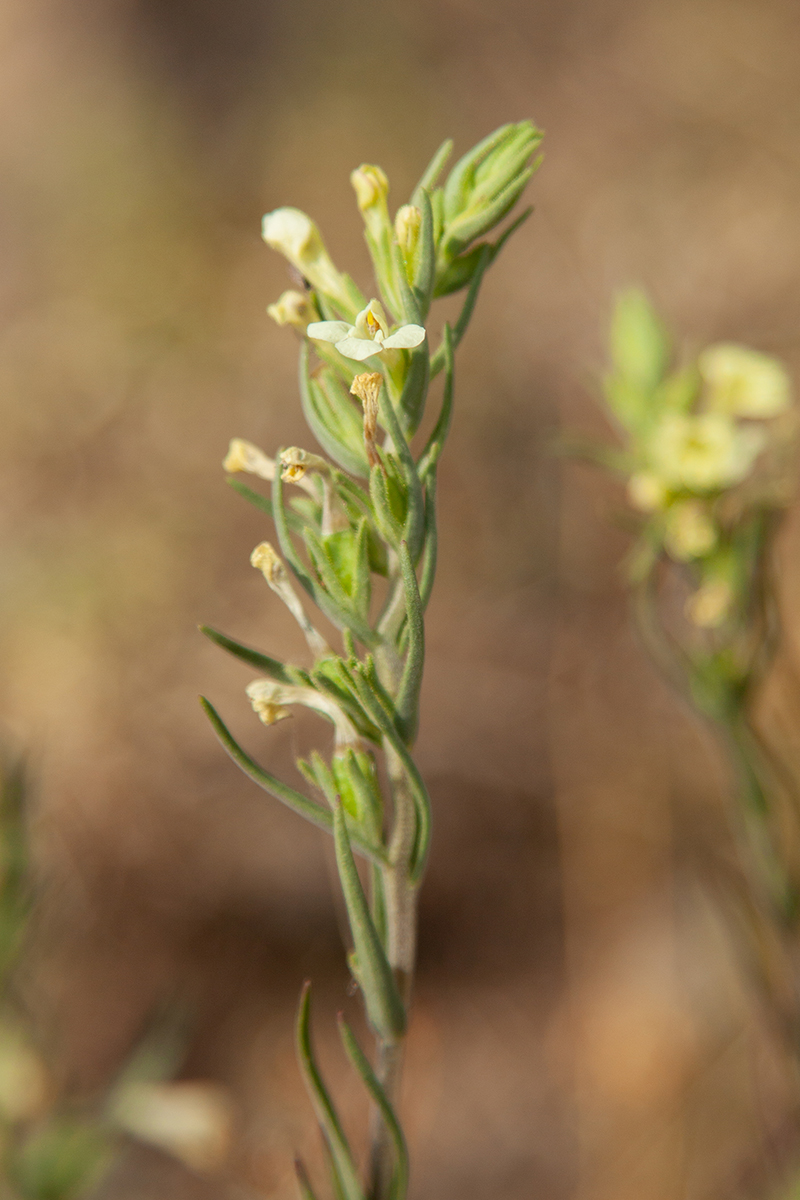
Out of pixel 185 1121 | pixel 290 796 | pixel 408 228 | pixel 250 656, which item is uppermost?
pixel 408 228

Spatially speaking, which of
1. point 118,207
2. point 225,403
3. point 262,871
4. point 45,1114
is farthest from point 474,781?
point 118,207

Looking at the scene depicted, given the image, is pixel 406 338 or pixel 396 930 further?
pixel 396 930

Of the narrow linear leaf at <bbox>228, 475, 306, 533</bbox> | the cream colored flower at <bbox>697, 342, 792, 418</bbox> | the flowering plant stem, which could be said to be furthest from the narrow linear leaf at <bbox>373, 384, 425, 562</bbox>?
the cream colored flower at <bbox>697, 342, 792, 418</bbox>

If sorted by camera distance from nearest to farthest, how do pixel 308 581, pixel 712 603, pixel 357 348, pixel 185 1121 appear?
pixel 357 348 < pixel 308 581 < pixel 712 603 < pixel 185 1121

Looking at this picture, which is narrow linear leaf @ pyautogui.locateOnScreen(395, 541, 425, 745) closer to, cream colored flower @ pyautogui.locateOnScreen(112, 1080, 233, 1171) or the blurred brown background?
the blurred brown background

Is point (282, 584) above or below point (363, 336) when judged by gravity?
below

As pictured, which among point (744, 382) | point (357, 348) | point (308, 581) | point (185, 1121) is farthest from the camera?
point (185, 1121)

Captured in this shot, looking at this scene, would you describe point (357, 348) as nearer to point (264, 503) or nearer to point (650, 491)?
point (264, 503)

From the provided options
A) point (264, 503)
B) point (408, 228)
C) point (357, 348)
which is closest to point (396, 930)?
point (264, 503)

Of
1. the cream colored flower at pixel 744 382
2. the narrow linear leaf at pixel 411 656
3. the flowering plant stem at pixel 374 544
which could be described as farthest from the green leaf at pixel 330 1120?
the cream colored flower at pixel 744 382
